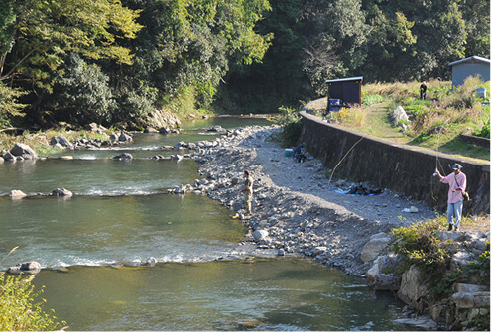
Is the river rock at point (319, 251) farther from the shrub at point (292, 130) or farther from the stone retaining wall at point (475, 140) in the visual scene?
the shrub at point (292, 130)

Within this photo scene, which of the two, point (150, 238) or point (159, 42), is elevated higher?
point (159, 42)

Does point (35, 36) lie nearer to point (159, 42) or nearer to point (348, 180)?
point (159, 42)

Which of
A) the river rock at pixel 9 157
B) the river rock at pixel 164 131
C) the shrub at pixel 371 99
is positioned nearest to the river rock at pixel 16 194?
the river rock at pixel 9 157

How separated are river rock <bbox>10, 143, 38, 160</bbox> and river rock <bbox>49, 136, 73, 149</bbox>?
10.7ft

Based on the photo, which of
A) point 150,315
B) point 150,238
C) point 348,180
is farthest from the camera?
point 348,180

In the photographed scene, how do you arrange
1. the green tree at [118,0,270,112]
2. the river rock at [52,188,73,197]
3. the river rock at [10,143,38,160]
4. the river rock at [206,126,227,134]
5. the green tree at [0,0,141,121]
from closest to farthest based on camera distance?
1. the river rock at [52,188,73,197]
2. the river rock at [10,143,38,160]
3. the green tree at [0,0,141,121]
4. the green tree at [118,0,270,112]
5. the river rock at [206,126,227,134]

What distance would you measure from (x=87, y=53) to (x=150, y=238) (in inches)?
856

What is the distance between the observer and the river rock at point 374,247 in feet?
42.7

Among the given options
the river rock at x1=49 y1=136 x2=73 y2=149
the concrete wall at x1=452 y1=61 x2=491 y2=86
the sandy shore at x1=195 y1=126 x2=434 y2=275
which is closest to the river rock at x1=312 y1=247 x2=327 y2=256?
the sandy shore at x1=195 y1=126 x2=434 y2=275

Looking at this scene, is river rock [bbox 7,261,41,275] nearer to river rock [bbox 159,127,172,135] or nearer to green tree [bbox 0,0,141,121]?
green tree [bbox 0,0,141,121]

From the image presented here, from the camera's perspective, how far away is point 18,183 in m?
23.0

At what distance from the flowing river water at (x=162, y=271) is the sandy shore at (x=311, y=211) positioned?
646mm

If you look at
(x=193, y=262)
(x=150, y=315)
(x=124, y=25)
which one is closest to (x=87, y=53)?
(x=124, y=25)

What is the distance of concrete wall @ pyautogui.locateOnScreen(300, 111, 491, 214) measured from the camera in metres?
13.8
